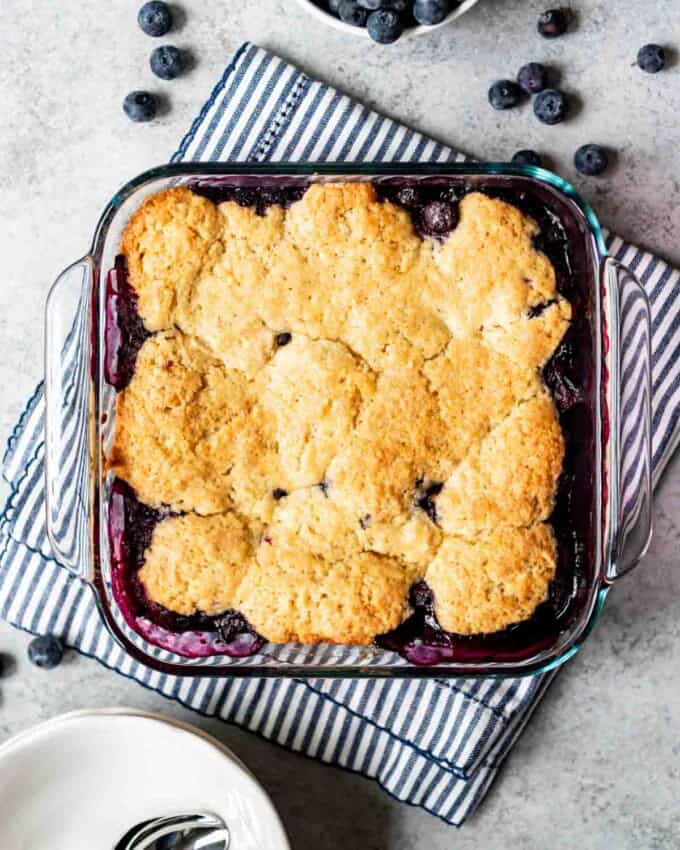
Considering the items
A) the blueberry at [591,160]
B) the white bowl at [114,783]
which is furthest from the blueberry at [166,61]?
the white bowl at [114,783]

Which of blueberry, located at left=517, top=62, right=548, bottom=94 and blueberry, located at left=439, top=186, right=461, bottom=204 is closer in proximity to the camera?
blueberry, located at left=439, top=186, right=461, bottom=204

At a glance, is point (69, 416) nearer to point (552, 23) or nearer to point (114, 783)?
point (114, 783)

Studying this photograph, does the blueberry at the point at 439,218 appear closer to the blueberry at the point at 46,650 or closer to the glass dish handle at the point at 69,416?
the glass dish handle at the point at 69,416

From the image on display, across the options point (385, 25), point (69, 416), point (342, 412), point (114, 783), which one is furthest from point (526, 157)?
point (114, 783)

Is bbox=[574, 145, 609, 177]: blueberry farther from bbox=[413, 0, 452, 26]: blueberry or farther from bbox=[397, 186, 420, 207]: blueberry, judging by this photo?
bbox=[397, 186, 420, 207]: blueberry

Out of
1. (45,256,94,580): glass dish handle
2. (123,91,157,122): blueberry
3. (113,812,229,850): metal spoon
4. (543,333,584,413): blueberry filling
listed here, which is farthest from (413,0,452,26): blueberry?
(113,812,229,850): metal spoon
